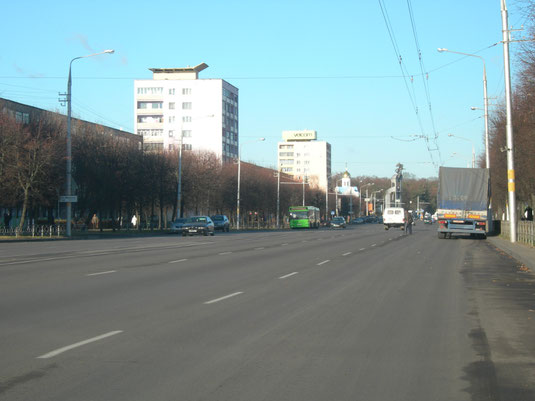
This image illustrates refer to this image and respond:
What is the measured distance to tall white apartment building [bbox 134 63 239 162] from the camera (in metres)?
126

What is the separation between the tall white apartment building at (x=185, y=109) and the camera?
126 metres

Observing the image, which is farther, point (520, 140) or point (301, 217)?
point (301, 217)

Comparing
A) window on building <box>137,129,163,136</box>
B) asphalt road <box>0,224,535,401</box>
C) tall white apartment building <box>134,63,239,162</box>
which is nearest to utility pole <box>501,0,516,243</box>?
asphalt road <box>0,224,535,401</box>

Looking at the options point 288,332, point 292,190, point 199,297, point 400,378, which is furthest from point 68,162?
point 292,190

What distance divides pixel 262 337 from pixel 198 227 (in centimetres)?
4277

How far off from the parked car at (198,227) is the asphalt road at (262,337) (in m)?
33.5

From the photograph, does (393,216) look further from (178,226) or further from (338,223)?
(178,226)

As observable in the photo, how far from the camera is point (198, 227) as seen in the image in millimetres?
51344

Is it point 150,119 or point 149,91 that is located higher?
point 149,91

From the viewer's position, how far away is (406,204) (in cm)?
19775

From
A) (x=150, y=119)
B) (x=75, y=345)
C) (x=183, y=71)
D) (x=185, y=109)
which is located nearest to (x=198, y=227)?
(x=75, y=345)

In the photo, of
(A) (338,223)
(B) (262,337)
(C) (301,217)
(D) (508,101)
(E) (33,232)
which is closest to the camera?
(B) (262,337)

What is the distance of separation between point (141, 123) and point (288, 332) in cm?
12297

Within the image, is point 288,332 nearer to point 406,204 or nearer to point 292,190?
point 292,190
